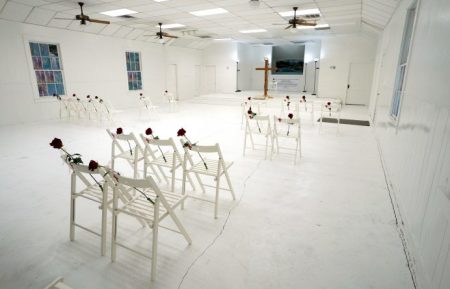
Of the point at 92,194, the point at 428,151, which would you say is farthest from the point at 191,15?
the point at 428,151

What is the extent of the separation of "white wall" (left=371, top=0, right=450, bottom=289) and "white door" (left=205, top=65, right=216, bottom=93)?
1222 centimetres

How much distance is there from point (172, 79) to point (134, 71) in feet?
7.76

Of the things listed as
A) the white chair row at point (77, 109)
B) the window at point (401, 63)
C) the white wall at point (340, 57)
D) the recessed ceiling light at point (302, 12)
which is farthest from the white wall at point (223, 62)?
the window at point (401, 63)

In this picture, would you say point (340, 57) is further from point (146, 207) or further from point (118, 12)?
point (146, 207)

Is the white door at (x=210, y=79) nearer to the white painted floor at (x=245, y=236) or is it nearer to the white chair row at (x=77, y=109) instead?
the white chair row at (x=77, y=109)

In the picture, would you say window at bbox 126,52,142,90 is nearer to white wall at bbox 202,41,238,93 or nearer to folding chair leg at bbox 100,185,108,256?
white wall at bbox 202,41,238,93

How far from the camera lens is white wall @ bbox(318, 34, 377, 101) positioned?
10.6 m

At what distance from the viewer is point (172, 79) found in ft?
41.4

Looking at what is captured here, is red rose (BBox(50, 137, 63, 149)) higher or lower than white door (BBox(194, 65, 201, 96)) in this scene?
lower

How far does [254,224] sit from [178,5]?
5.80 m

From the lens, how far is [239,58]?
14.1m

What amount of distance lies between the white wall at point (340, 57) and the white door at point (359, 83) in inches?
6.7

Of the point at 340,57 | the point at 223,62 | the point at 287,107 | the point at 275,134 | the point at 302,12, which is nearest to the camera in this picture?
the point at 275,134

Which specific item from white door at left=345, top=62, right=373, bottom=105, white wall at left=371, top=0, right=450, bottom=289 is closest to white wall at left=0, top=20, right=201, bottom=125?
white door at left=345, top=62, right=373, bottom=105
